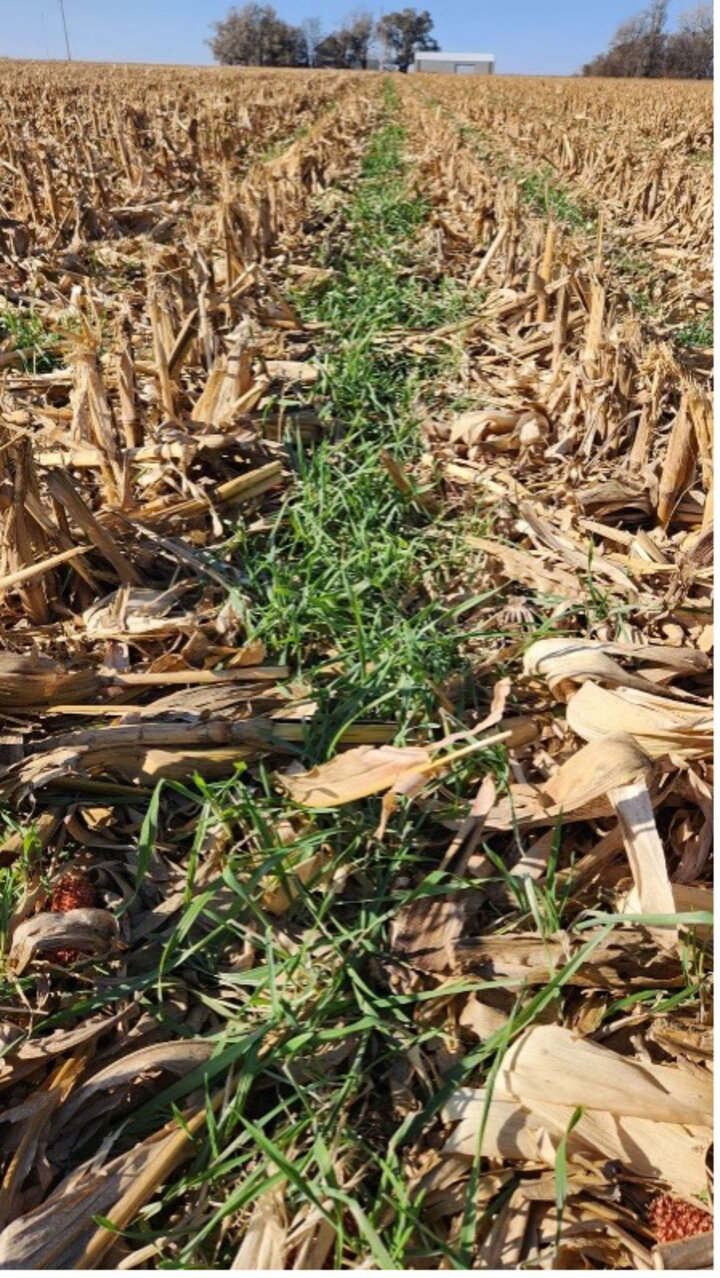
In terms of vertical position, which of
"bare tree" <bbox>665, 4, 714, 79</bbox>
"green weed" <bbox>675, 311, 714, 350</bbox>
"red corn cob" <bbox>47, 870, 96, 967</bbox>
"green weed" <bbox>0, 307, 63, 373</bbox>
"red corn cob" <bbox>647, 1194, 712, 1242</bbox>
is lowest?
"red corn cob" <bbox>647, 1194, 712, 1242</bbox>

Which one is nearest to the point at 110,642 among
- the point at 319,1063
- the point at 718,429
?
the point at 319,1063

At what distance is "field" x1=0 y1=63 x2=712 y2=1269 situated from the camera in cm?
139

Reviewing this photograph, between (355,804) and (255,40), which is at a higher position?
(255,40)

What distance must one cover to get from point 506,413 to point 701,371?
998 mm

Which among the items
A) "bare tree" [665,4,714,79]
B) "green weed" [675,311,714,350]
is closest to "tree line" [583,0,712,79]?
"bare tree" [665,4,714,79]

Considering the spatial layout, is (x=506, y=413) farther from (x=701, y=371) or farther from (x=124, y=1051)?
(x=124, y=1051)

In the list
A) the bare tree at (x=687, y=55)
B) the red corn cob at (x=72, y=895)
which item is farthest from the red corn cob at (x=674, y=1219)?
the bare tree at (x=687, y=55)

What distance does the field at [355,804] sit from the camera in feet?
4.55

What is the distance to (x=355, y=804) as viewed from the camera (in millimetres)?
1967

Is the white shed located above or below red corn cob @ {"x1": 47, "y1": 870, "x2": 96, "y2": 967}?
above

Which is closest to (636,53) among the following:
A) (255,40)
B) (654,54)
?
(654,54)

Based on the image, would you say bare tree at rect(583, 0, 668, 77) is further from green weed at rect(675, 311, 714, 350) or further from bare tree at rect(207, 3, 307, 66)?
green weed at rect(675, 311, 714, 350)

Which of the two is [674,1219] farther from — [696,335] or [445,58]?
[445,58]

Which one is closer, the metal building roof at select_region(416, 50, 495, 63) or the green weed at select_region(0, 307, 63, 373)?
the green weed at select_region(0, 307, 63, 373)
